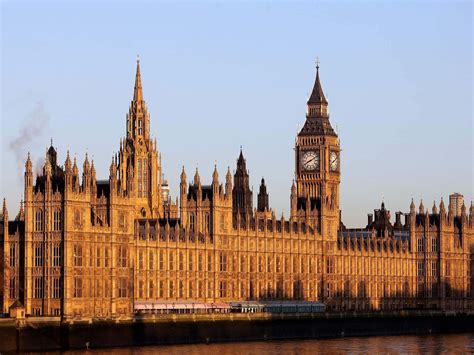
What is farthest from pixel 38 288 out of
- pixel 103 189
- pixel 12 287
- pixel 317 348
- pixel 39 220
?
pixel 317 348

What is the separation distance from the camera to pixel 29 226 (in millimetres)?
174250

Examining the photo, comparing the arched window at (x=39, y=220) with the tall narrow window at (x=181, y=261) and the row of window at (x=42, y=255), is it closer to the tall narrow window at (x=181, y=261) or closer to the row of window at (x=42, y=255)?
the row of window at (x=42, y=255)

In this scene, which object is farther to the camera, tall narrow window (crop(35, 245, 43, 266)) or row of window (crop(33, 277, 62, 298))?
tall narrow window (crop(35, 245, 43, 266))

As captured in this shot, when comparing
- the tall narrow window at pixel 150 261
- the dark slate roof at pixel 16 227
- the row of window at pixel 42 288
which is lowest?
the row of window at pixel 42 288

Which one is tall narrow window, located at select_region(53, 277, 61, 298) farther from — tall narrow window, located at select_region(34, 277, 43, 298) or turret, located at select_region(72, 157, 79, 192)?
turret, located at select_region(72, 157, 79, 192)

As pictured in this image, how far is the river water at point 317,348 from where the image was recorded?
6649 inches

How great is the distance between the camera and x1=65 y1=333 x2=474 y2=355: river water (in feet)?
554

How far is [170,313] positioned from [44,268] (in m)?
17.0

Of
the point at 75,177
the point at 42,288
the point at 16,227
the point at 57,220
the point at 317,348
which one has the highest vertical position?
the point at 75,177

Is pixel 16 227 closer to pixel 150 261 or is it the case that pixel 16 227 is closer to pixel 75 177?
pixel 75 177

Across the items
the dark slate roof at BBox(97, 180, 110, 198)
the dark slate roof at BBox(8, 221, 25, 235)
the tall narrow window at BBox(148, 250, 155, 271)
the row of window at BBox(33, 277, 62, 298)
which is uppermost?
the dark slate roof at BBox(97, 180, 110, 198)

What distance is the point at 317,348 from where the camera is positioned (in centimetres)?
18100

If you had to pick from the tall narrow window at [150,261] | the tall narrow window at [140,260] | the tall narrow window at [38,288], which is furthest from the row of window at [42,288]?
the tall narrow window at [150,261]

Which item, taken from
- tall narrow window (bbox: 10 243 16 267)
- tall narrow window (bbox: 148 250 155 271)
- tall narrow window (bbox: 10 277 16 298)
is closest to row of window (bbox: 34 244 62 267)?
tall narrow window (bbox: 10 243 16 267)
